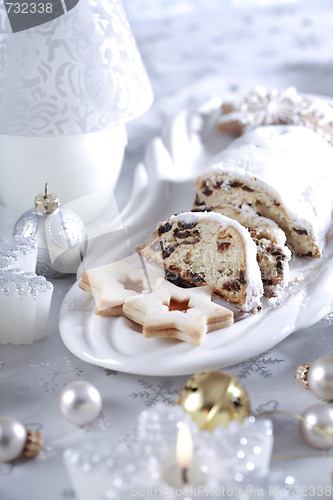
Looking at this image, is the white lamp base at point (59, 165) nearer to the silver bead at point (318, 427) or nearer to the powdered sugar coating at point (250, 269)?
the powdered sugar coating at point (250, 269)

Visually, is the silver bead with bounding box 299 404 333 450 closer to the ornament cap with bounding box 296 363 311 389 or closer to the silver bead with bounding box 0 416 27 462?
the ornament cap with bounding box 296 363 311 389

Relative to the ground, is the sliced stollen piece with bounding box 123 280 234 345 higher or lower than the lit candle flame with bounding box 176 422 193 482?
lower

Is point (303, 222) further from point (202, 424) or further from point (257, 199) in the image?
point (202, 424)

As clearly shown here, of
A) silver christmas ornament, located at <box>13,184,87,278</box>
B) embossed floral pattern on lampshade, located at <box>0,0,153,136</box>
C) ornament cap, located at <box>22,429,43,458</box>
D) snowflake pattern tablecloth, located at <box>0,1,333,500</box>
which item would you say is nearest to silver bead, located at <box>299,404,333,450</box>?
snowflake pattern tablecloth, located at <box>0,1,333,500</box>

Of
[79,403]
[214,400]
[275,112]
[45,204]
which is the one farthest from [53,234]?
→ [275,112]

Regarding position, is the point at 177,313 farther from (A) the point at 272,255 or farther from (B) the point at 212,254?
(A) the point at 272,255

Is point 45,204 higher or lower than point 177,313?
higher
